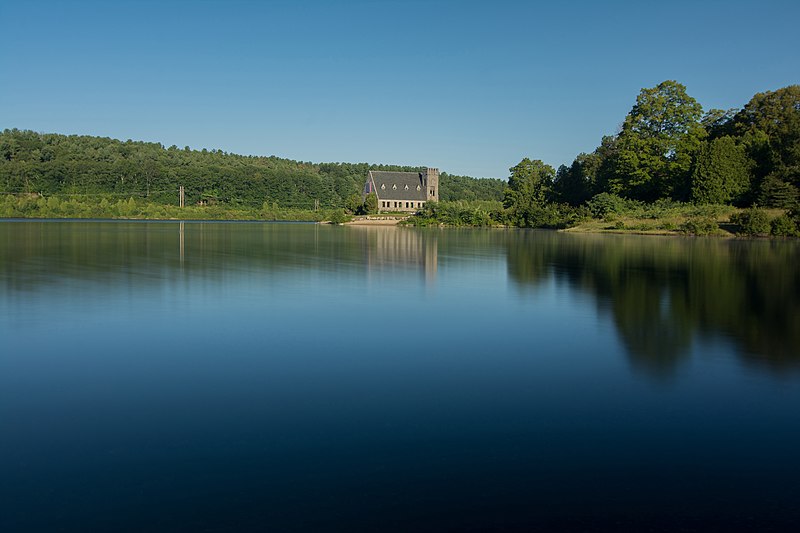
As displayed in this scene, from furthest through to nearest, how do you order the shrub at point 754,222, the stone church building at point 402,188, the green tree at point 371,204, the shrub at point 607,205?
the stone church building at point 402,188
the green tree at point 371,204
the shrub at point 607,205
the shrub at point 754,222

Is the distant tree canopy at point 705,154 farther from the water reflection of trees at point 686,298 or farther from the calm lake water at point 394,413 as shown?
the calm lake water at point 394,413

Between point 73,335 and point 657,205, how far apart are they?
51452 mm

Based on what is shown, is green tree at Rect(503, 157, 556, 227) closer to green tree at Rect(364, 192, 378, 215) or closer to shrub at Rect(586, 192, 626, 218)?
shrub at Rect(586, 192, 626, 218)

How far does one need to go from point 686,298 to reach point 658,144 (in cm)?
4704

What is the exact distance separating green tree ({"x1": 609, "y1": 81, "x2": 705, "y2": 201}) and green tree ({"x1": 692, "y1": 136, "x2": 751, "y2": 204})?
185 inches

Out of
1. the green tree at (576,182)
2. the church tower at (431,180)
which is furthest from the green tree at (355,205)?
the green tree at (576,182)

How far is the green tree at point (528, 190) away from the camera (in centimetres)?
6526

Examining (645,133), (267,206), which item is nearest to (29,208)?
(267,206)

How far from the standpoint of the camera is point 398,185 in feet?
292

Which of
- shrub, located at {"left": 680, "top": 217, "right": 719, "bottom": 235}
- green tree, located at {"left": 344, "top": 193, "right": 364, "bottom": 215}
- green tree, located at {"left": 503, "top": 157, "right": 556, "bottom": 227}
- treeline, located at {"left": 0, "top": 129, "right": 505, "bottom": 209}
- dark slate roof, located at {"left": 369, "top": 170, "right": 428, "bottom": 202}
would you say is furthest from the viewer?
treeline, located at {"left": 0, "top": 129, "right": 505, "bottom": 209}

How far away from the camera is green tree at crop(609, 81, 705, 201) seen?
5475 cm

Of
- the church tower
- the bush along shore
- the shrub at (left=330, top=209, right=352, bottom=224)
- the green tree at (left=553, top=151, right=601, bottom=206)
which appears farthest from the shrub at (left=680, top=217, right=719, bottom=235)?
the church tower

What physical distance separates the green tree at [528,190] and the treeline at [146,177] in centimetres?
2421

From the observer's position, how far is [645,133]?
57.7 m
